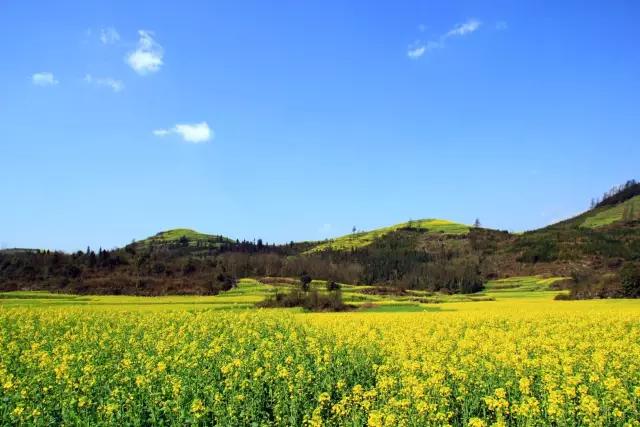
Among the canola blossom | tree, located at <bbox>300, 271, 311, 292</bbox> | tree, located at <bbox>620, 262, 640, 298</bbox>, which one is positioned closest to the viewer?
the canola blossom

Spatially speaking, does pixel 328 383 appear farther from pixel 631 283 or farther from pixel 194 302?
pixel 631 283

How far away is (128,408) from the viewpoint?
1104 centimetres

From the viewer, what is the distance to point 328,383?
1320 centimetres

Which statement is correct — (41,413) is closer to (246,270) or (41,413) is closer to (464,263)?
(246,270)

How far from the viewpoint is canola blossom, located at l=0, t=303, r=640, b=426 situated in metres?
9.95

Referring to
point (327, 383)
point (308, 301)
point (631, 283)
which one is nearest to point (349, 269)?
point (308, 301)

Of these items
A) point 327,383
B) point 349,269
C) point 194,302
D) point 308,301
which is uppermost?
point 349,269

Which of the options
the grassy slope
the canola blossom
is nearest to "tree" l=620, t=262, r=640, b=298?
the grassy slope

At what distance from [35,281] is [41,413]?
89772 millimetres

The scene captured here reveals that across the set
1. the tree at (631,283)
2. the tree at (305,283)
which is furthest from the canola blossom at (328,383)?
the tree at (305,283)

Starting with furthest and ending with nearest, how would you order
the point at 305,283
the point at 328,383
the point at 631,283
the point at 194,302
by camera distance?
the point at 305,283 < the point at 194,302 < the point at 631,283 < the point at 328,383

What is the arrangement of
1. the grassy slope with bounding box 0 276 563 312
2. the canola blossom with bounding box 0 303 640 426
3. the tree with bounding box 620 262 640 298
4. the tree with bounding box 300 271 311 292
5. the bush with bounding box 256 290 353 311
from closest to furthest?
the canola blossom with bounding box 0 303 640 426, the grassy slope with bounding box 0 276 563 312, the bush with bounding box 256 290 353 311, the tree with bounding box 620 262 640 298, the tree with bounding box 300 271 311 292

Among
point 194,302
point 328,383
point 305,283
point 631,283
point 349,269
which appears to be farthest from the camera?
point 349,269

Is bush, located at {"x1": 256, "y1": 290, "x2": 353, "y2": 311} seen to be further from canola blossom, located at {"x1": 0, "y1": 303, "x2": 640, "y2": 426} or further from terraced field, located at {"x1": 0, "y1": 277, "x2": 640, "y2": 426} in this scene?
canola blossom, located at {"x1": 0, "y1": 303, "x2": 640, "y2": 426}
